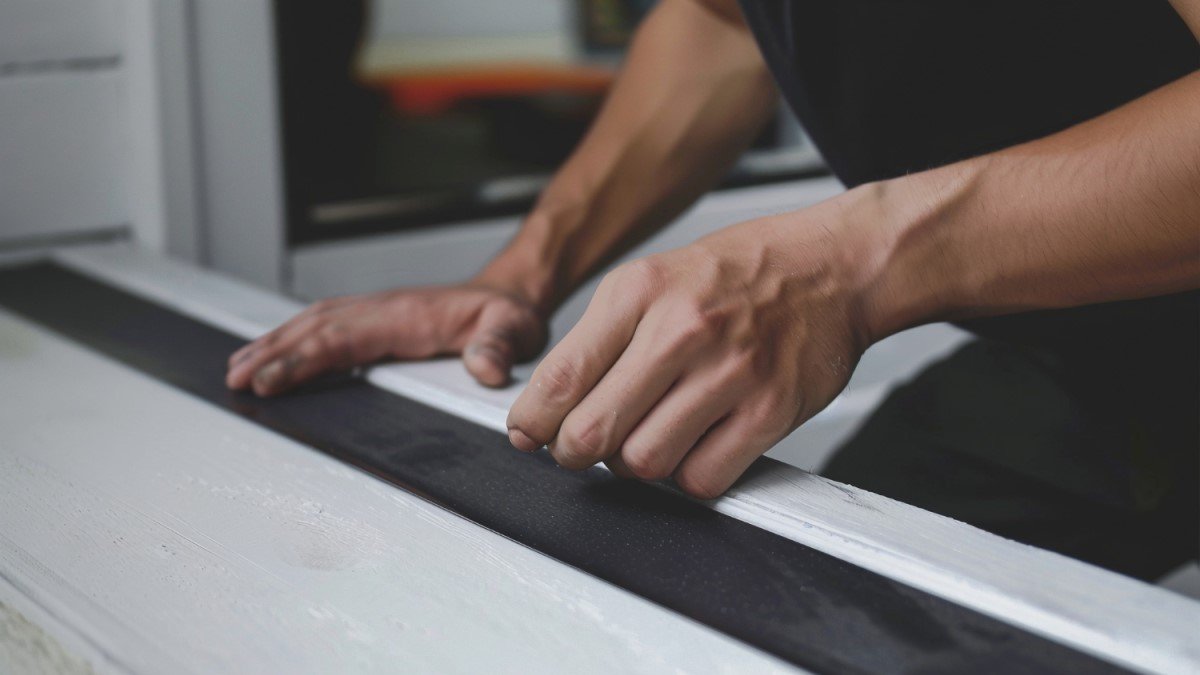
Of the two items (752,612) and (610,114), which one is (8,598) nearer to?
(752,612)

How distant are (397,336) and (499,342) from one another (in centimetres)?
9

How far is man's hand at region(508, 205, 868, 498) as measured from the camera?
63cm

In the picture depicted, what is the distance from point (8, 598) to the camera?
1.72 feet

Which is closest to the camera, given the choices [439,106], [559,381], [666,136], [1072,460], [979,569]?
[979,569]

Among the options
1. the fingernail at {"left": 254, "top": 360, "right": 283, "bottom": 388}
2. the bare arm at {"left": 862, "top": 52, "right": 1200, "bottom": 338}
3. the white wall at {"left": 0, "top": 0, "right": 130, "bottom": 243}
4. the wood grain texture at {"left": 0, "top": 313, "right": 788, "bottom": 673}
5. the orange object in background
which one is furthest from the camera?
the orange object in background

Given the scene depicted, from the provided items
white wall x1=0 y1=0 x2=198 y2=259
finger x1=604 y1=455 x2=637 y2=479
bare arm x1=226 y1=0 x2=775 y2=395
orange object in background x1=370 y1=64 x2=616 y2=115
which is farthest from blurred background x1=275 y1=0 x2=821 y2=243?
finger x1=604 y1=455 x2=637 y2=479

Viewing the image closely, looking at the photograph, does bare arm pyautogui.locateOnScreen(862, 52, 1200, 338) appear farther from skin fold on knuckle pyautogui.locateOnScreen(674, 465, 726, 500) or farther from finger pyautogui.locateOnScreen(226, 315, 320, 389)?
finger pyautogui.locateOnScreen(226, 315, 320, 389)

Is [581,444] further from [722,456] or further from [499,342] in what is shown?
[499,342]

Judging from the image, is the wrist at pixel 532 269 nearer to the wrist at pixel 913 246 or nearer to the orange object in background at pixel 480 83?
the wrist at pixel 913 246

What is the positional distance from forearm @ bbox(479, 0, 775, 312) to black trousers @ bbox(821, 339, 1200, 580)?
0.34 metres

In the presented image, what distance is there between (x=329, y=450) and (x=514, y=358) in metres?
0.23

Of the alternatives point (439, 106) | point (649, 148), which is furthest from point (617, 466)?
point (439, 106)

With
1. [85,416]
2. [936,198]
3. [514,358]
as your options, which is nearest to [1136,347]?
[936,198]

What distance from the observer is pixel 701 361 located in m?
0.64
